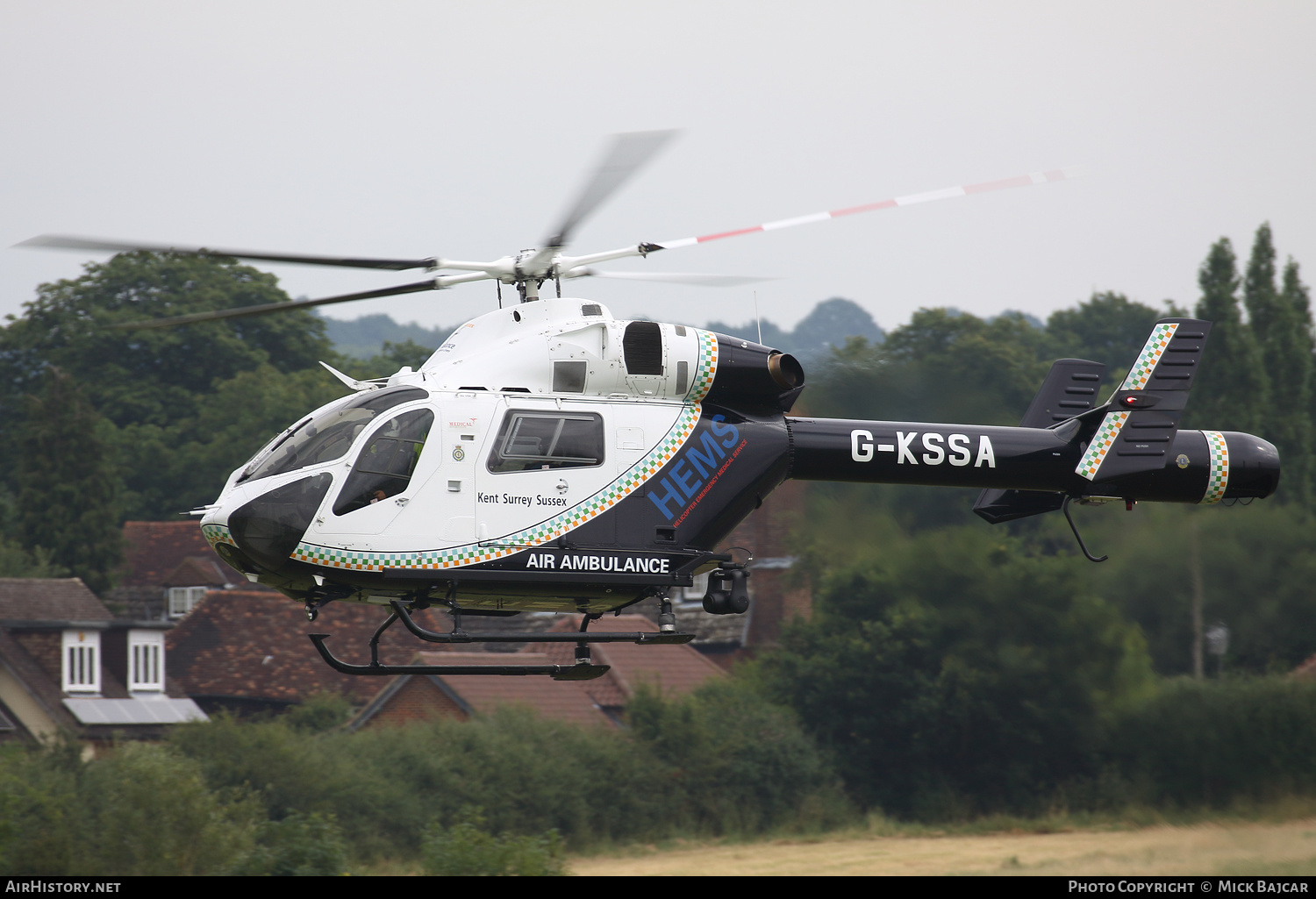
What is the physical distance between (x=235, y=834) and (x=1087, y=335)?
57291 millimetres

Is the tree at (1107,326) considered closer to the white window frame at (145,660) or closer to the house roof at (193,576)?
the house roof at (193,576)

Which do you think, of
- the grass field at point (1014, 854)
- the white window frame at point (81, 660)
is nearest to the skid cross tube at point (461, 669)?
the grass field at point (1014, 854)

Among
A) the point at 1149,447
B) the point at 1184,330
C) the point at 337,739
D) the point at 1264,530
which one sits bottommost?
the point at 337,739

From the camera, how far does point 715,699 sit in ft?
117

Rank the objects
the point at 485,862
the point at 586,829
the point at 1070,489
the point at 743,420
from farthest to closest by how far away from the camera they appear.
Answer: the point at 586,829 → the point at 485,862 → the point at 1070,489 → the point at 743,420

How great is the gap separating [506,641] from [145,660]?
88.9 ft

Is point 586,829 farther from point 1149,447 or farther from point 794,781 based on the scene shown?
point 1149,447

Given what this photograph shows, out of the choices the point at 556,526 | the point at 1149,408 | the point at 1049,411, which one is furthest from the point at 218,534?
the point at 1149,408

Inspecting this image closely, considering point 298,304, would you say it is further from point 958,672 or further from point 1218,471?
point 958,672

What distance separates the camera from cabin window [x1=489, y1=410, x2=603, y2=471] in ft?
38.3

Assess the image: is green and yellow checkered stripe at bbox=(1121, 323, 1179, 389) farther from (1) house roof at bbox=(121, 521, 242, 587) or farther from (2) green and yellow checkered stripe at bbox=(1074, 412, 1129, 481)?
(1) house roof at bbox=(121, 521, 242, 587)

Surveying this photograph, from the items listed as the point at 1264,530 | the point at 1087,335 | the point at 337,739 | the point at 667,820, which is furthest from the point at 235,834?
the point at 1087,335

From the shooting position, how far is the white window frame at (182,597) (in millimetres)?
46938

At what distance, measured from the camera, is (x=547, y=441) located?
1183cm
